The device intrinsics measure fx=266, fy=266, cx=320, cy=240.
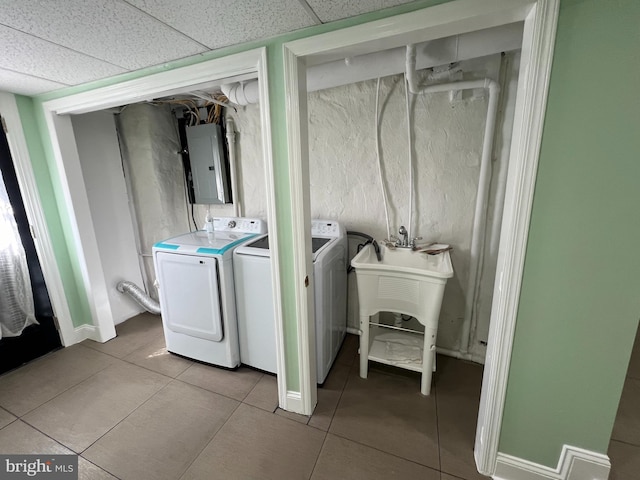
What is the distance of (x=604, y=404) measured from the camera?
1.06 meters

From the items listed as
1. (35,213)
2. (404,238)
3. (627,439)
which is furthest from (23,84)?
(627,439)

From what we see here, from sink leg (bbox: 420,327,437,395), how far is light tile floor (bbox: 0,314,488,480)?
83 mm

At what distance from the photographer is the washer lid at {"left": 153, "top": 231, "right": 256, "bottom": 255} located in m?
1.84

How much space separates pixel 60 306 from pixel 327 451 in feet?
8.21

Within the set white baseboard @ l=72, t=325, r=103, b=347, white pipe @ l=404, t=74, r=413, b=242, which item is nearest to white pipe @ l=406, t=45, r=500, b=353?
white pipe @ l=404, t=74, r=413, b=242

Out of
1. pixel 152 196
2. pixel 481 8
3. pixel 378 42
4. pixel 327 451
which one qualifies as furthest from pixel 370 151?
pixel 152 196

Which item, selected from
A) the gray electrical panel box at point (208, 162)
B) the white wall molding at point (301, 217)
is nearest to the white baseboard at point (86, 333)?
the gray electrical panel box at point (208, 162)

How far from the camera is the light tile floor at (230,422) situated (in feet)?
4.40

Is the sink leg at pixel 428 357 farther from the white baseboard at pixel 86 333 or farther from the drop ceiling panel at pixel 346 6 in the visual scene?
the white baseboard at pixel 86 333

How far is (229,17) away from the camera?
105 centimetres

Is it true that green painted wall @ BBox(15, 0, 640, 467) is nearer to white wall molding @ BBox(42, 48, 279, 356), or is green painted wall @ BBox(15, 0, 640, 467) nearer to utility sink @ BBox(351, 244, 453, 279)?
white wall molding @ BBox(42, 48, 279, 356)

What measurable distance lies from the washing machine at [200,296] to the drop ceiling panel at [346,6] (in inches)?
55.4

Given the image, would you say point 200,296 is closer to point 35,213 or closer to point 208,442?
point 208,442

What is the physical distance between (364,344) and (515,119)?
152cm
